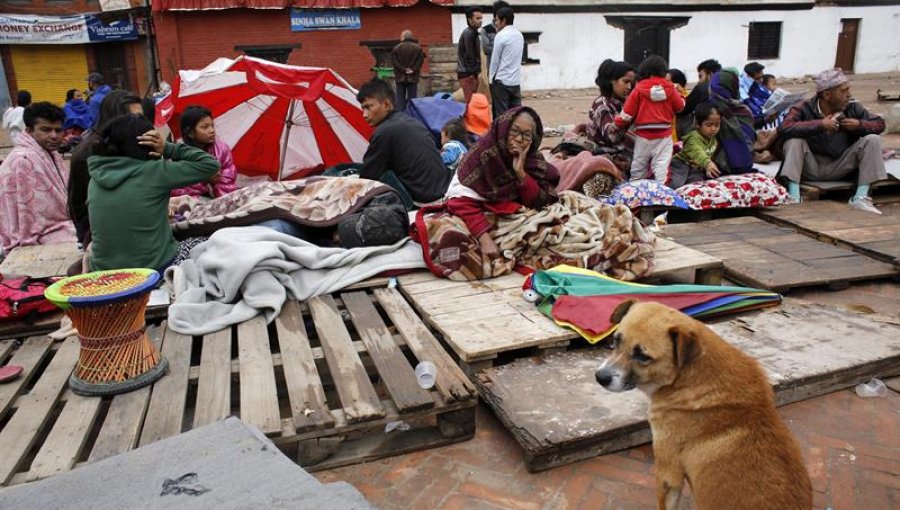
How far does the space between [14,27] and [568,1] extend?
15654 mm

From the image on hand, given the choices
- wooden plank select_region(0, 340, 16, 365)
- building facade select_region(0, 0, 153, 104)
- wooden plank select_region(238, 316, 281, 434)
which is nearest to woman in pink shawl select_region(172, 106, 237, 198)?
wooden plank select_region(0, 340, 16, 365)

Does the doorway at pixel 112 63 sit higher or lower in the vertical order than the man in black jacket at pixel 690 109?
higher

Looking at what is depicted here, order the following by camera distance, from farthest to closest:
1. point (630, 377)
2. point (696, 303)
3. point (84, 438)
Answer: point (696, 303) < point (84, 438) < point (630, 377)

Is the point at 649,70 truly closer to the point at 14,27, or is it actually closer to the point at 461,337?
the point at 461,337

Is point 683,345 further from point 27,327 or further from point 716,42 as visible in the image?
point 716,42

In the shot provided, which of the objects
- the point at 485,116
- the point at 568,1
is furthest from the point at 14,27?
the point at 485,116

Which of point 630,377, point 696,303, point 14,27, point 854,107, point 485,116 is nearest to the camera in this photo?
point 630,377

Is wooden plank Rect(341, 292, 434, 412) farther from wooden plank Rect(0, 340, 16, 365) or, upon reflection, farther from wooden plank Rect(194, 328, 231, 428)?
wooden plank Rect(0, 340, 16, 365)

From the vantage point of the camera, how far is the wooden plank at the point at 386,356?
274 cm

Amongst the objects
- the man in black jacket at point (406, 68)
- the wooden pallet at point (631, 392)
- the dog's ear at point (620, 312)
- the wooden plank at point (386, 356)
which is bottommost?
the wooden pallet at point (631, 392)

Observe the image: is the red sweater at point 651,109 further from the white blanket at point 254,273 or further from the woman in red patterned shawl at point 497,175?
the white blanket at point 254,273

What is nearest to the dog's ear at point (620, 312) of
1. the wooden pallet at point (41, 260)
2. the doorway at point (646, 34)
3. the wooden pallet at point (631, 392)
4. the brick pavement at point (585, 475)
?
the wooden pallet at point (631, 392)

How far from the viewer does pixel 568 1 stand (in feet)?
61.6

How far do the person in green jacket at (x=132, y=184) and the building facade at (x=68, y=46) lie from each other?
15.7 metres
